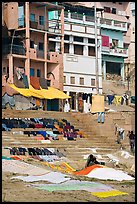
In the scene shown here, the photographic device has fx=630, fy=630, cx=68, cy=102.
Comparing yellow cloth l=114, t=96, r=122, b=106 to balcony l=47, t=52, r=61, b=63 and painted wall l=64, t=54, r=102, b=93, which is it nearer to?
painted wall l=64, t=54, r=102, b=93

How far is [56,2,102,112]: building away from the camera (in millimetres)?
50562

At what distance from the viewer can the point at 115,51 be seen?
58750 millimetres

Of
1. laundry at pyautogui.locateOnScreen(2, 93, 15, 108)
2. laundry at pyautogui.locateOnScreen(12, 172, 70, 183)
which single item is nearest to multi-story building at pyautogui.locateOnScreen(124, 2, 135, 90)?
laundry at pyautogui.locateOnScreen(2, 93, 15, 108)

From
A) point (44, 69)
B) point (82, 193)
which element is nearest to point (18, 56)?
point (44, 69)

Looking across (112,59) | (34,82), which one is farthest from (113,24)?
(34,82)

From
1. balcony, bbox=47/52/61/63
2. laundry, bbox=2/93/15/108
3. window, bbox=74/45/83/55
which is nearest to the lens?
laundry, bbox=2/93/15/108

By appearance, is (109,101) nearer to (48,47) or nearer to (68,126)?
(48,47)

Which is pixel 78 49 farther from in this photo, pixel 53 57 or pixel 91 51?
pixel 53 57

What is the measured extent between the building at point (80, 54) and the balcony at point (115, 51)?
3.44m

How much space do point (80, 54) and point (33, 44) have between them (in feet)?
22.5

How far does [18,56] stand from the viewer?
44.8 meters

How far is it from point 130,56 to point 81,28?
11.0 m

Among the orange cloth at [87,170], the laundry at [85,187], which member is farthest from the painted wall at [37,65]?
the laundry at [85,187]

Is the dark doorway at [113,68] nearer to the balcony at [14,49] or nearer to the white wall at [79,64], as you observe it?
the white wall at [79,64]
